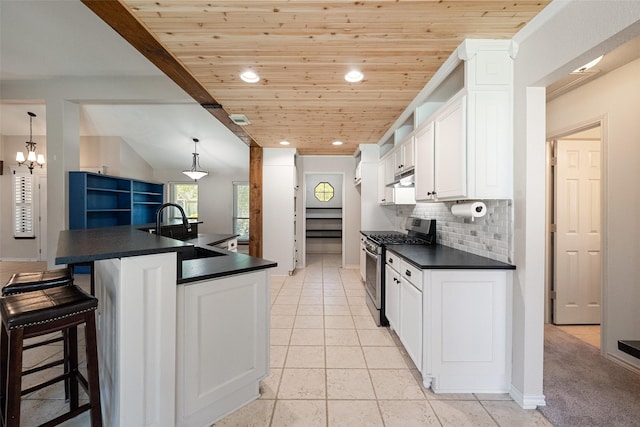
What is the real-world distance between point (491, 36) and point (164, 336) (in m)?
2.68

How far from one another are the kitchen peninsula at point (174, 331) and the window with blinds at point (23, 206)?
6.41 m

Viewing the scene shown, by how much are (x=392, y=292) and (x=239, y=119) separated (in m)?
2.78

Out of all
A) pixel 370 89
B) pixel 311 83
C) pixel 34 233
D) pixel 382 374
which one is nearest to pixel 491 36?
pixel 370 89

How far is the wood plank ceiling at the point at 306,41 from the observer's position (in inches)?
60.4

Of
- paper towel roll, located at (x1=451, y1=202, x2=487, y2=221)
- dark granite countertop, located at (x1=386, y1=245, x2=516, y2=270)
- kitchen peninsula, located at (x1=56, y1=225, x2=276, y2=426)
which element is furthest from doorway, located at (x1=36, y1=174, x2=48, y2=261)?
paper towel roll, located at (x1=451, y1=202, x2=487, y2=221)

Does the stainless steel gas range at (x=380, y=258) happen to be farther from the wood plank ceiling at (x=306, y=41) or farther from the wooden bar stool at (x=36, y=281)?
the wooden bar stool at (x=36, y=281)

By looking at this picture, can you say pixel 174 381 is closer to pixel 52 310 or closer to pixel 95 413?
pixel 95 413

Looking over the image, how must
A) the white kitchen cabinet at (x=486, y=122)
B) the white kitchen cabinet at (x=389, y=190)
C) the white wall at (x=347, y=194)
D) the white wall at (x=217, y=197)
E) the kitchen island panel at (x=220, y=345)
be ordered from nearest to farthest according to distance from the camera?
1. the kitchen island panel at (x=220, y=345)
2. the white kitchen cabinet at (x=486, y=122)
3. the white kitchen cabinet at (x=389, y=190)
4. the white wall at (x=347, y=194)
5. the white wall at (x=217, y=197)

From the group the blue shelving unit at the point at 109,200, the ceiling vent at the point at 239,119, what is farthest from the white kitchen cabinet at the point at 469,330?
the blue shelving unit at the point at 109,200

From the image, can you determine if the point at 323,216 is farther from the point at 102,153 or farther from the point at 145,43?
the point at 145,43

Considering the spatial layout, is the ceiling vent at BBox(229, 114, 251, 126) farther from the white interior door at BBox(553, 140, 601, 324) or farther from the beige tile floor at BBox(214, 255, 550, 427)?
the white interior door at BBox(553, 140, 601, 324)

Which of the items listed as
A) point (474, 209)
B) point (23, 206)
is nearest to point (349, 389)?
point (474, 209)

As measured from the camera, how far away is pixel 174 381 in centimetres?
139

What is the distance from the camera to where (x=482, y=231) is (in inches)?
86.5
